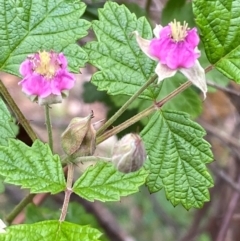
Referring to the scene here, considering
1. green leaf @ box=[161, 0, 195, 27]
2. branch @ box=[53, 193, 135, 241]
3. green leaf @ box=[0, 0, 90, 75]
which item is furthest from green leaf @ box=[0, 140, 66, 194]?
branch @ box=[53, 193, 135, 241]

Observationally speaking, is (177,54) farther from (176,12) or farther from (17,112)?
(176,12)

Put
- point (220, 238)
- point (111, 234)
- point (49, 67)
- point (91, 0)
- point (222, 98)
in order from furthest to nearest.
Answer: point (222, 98)
point (111, 234)
point (220, 238)
point (91, 0)
point (49, 67)

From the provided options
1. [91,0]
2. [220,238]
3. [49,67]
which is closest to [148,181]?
[49,67]

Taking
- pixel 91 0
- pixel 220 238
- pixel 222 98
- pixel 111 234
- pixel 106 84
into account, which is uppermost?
pixel 106 84

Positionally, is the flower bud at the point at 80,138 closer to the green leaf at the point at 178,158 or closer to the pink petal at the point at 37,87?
the pink petal at the point at 37,87

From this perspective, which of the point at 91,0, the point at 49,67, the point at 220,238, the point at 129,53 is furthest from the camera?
the point at 220,238

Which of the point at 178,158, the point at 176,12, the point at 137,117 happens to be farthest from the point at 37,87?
the point at 176,12

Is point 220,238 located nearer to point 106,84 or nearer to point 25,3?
point 106,84
